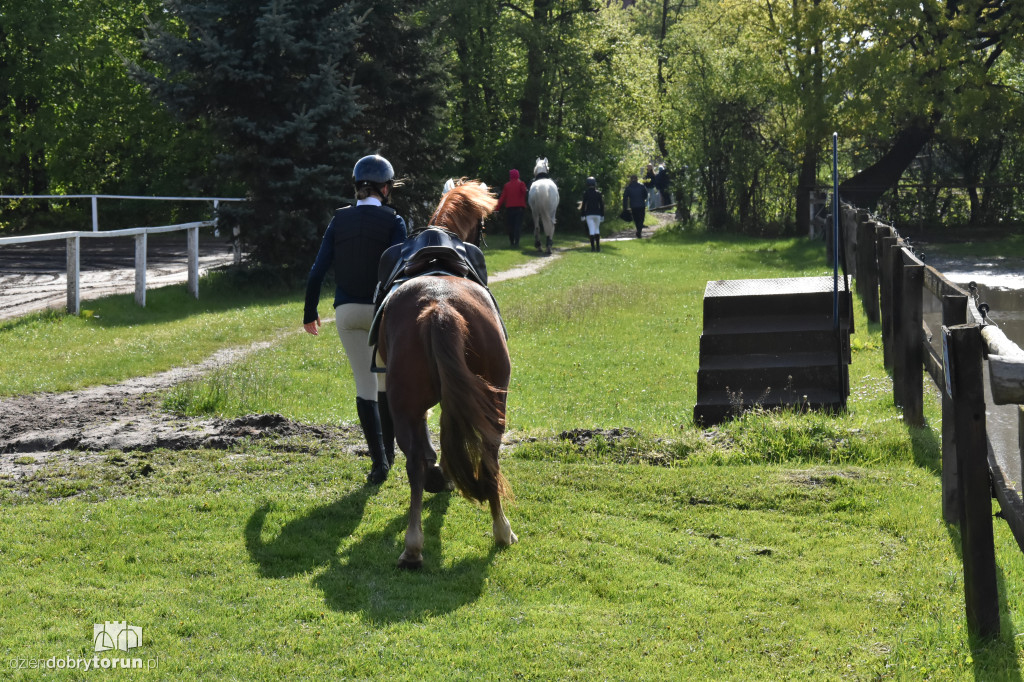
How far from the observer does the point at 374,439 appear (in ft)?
24.9

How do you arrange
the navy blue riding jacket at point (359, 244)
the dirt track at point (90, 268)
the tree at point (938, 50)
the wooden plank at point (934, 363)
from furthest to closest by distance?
the tree at point (938, 50) < the dirt track at point (90, 268) < the navy blue riding jacket at point (359, 244) < the wooden plank at point (934, 363)

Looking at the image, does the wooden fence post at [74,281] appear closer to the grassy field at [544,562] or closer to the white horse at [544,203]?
the grassy field at [544,562]

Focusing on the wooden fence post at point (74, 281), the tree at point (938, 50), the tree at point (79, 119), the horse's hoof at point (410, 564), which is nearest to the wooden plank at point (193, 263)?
the wooden fence post at point (74, 281)

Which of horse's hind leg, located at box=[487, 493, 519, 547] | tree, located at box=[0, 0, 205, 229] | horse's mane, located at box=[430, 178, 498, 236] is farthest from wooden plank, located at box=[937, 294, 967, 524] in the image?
tree, located at box=[0, 0, 205, 229]

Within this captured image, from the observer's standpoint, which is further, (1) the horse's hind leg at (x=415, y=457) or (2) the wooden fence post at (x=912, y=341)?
(2) the wooden fence post at (x=912, y=341)

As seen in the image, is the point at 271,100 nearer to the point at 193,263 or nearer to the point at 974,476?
the point at 193,263

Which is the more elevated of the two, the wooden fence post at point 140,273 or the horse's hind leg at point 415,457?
the wooden fence post at point 140,273

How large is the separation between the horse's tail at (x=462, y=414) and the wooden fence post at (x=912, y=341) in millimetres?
3542

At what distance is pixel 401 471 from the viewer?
7.81m

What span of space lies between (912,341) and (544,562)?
3.74 metres

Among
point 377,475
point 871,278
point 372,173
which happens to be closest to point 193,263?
point 871,278

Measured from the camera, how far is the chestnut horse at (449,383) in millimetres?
5734

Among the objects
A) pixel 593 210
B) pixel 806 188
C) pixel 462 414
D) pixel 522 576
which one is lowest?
pixel 522 576

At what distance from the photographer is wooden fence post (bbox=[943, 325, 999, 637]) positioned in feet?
15.1
